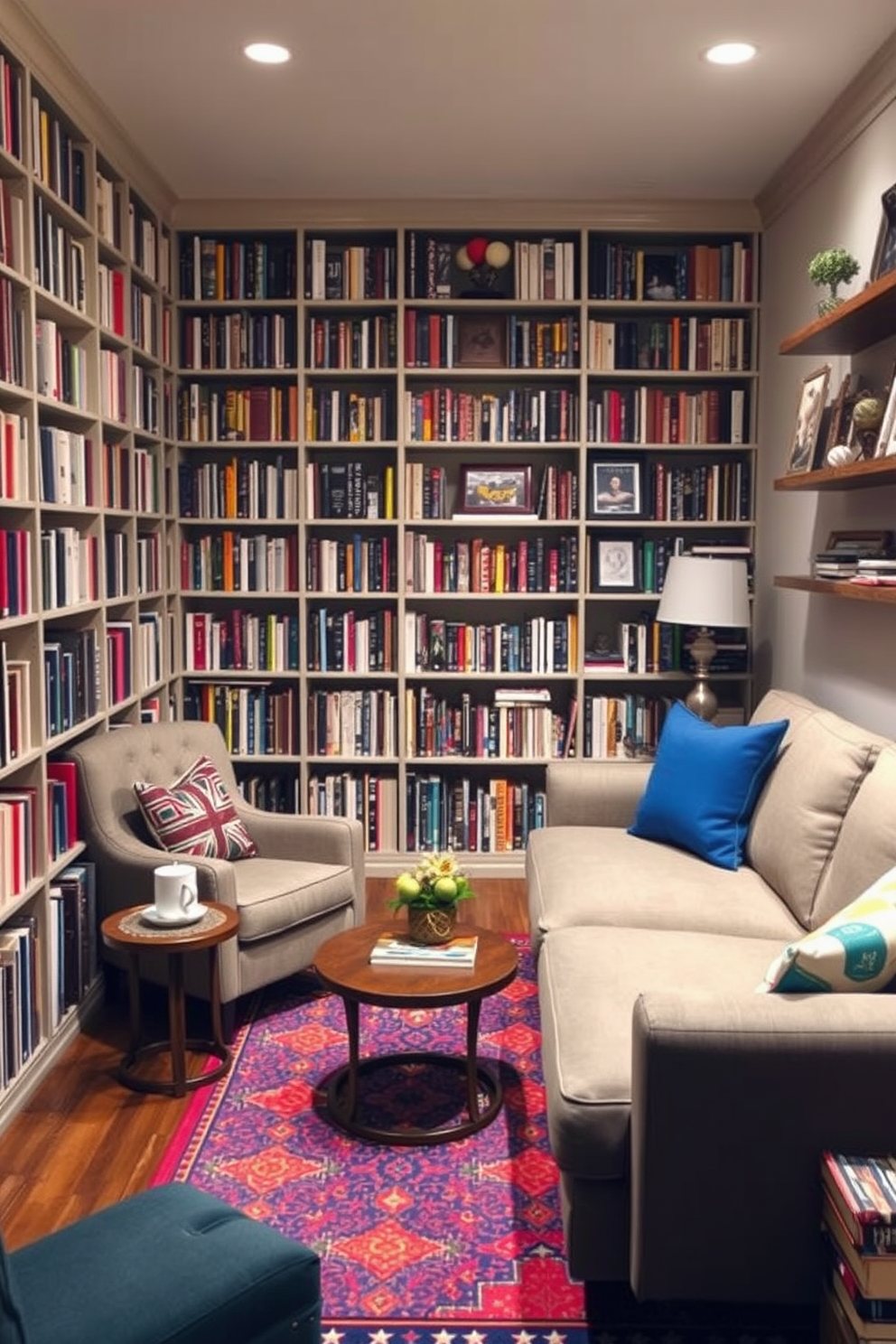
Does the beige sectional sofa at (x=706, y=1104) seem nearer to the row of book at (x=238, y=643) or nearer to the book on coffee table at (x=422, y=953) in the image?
the book on coffee table at (x=422, y=953)

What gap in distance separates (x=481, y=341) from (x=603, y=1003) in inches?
127

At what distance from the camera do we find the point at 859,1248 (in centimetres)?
174

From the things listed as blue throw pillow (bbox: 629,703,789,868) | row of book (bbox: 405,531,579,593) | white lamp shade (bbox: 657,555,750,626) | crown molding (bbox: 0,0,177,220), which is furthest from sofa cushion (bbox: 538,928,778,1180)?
crown molding (bbox: 0,0,177,220)

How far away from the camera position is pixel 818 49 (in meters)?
3.25

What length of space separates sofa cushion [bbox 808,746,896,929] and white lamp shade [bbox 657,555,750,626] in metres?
1.47

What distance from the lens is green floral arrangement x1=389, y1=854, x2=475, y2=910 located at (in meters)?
2.93

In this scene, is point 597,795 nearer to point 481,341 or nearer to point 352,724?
point 352,724

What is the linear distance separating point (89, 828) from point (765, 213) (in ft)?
11.1

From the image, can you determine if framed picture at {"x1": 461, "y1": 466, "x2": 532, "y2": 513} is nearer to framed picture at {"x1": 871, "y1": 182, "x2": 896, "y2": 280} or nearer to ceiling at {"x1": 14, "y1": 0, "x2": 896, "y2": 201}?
ceiling at {"x1": 14, "y1": 0, "x2": 896, "y2": 201}

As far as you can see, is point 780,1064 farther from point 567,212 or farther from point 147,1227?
point 567,212

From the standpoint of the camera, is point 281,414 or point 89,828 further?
point 281,414

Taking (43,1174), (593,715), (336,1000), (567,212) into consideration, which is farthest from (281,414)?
(43,1174)

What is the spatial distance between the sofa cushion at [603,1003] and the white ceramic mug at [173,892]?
0.94 metres

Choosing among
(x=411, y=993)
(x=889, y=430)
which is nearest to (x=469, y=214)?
(x=889, y=430)
